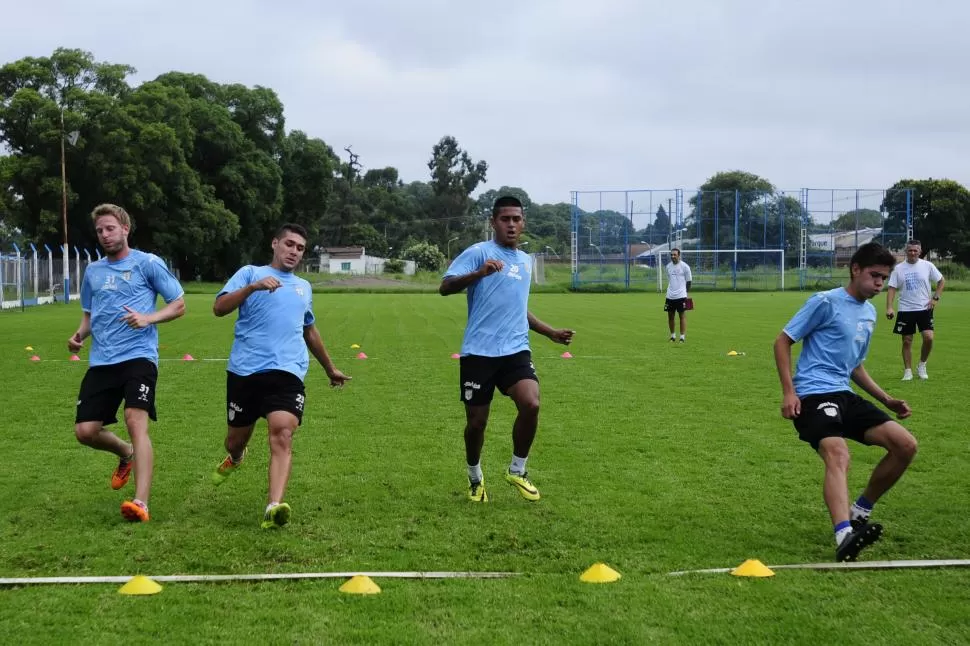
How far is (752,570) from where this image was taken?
494 cm

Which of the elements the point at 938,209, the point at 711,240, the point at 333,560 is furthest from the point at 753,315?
the point at 938,209

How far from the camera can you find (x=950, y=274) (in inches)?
2525

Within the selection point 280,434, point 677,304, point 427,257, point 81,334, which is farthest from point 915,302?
point 427,257

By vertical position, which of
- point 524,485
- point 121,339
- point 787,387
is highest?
point 121,339

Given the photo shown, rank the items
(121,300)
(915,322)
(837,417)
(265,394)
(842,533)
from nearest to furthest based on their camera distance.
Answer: (842,533)
(837,417)
(265,394)
(121,300)
(915,322)

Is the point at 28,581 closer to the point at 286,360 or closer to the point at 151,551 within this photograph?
the point at 151,551

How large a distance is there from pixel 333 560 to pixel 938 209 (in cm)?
8603

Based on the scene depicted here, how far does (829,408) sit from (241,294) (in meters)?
3.72

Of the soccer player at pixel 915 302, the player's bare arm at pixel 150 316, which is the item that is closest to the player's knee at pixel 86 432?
the player's bare arm at pixel 150 316

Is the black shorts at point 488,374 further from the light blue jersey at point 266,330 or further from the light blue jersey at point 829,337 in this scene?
the light blue jersey at point 829,337

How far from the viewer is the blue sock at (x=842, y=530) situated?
5.24 m

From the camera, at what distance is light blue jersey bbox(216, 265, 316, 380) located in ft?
20.3

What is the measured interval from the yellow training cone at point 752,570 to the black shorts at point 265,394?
287 cm

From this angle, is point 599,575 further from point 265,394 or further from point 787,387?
point 265,394
